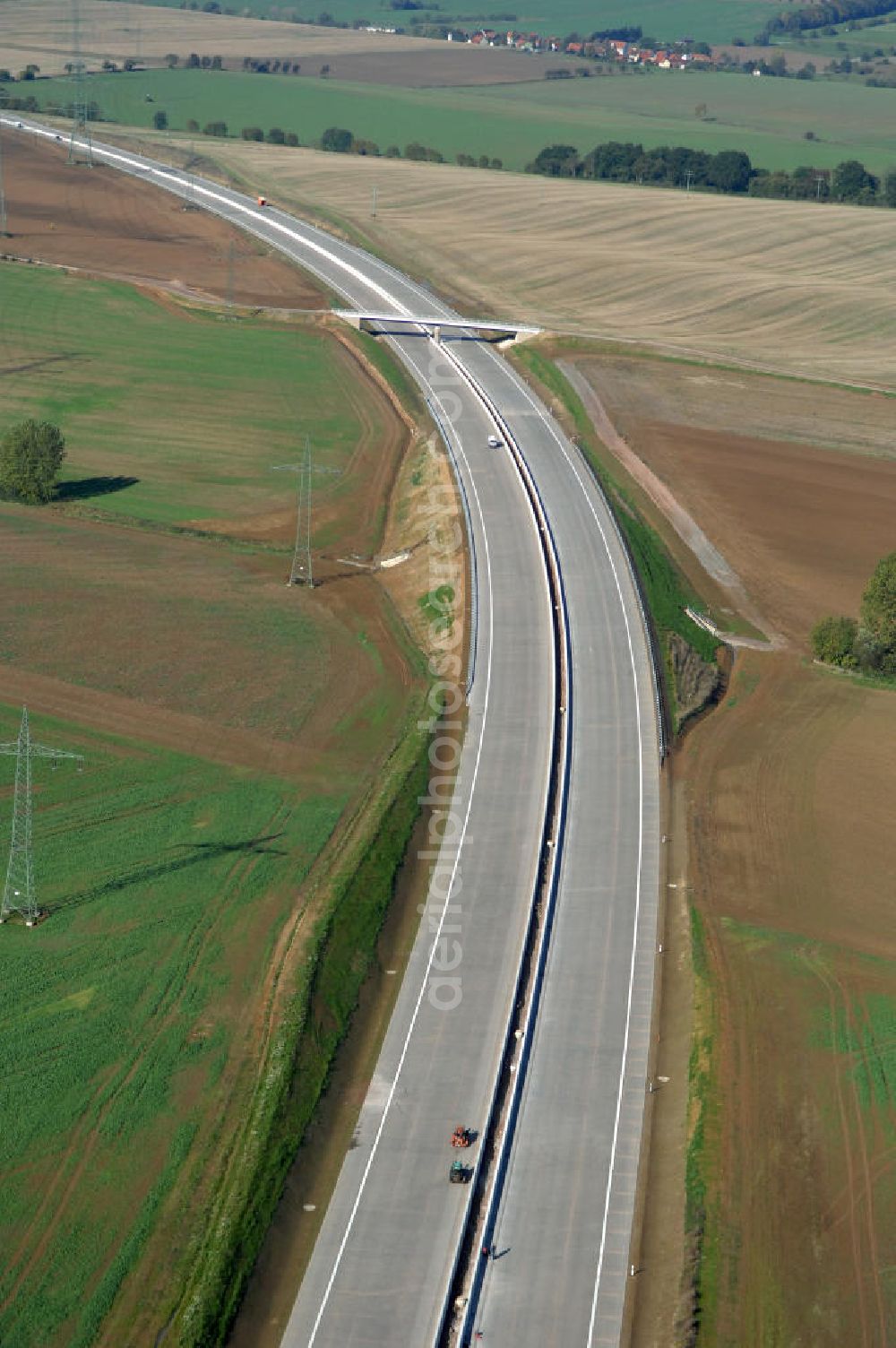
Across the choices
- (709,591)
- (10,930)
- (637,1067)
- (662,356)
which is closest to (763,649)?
(709,591)

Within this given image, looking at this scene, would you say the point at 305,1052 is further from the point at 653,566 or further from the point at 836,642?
the point at 653,566

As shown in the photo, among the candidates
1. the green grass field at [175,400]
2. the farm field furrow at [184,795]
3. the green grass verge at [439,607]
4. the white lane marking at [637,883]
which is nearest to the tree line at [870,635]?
the white lane marking at [637,883]

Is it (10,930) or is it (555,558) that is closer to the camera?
(10,930)

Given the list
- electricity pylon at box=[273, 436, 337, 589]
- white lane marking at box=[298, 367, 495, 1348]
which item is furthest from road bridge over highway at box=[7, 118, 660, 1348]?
electricity pylon at box=[273, 436, 337, 589]

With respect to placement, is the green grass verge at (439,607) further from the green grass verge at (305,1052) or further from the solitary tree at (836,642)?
the solitary tree at (836,642)

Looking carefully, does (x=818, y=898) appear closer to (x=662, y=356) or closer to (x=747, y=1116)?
(x=747, y=1116)

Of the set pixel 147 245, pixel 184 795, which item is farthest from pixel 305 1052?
pixel 147 245
